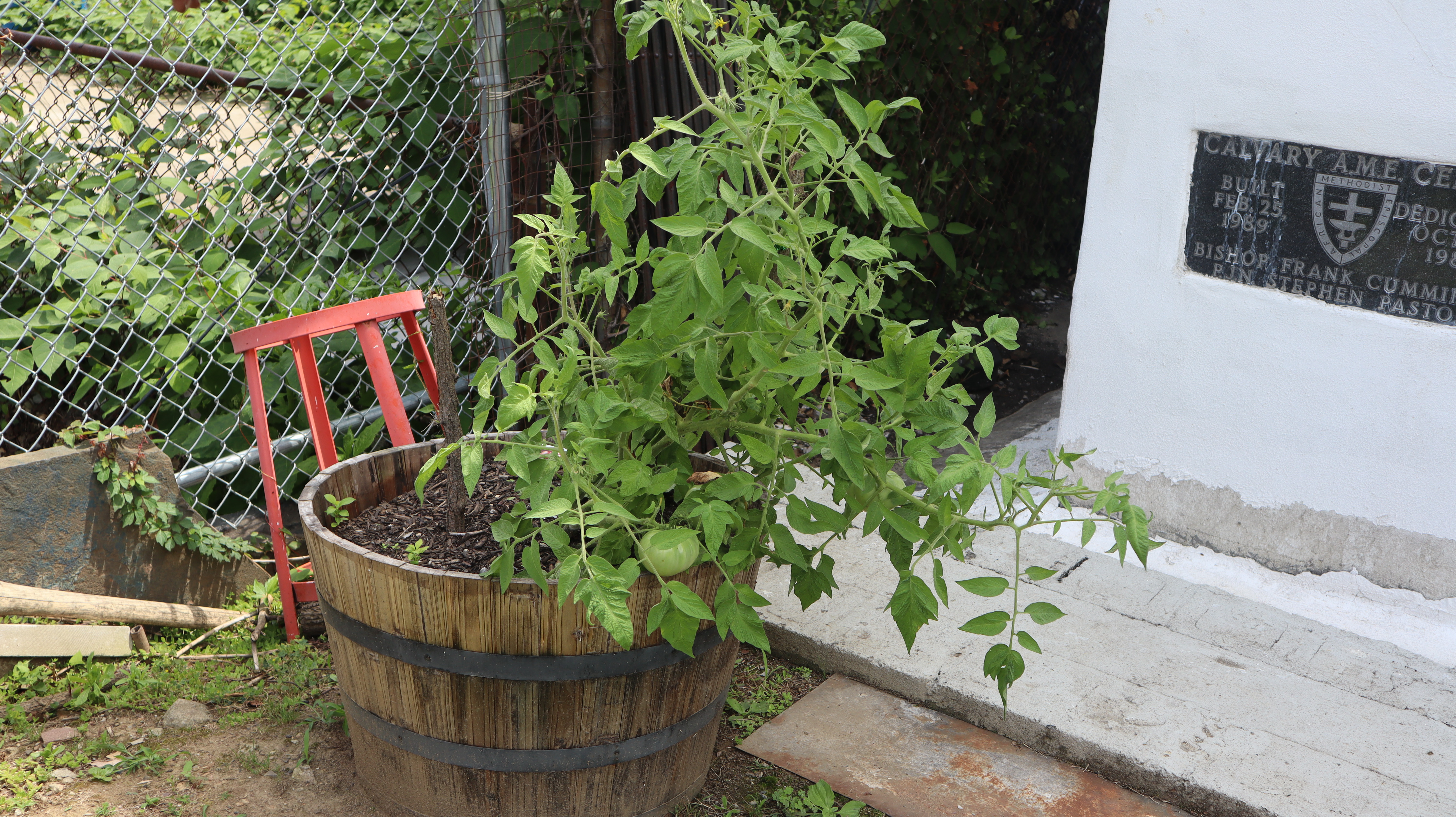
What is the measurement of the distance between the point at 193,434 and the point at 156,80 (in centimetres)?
284

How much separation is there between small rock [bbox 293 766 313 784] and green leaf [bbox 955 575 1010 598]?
61.2 inches

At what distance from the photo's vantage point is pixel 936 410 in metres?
1.92

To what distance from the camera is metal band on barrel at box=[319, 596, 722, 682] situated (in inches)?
75.4

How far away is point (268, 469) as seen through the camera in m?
2.74

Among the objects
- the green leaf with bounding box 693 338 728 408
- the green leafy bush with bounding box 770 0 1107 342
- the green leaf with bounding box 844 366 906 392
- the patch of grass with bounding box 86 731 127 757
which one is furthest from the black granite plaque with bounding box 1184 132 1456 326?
the patch of grass with bounding box 86 731 127 757

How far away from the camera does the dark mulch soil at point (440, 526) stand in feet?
7.04

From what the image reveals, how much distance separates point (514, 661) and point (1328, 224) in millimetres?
2477

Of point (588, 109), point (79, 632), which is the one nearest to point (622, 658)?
point (79, 632)

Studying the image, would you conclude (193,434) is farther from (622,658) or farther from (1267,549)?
(1267,549)

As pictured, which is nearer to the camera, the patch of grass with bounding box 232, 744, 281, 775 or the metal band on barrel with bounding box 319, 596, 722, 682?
the metal band on barrel with bounding box 319, 596, 722, 682

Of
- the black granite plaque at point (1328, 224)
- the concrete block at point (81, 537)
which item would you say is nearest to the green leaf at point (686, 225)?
the concrete block at point (81, 537)

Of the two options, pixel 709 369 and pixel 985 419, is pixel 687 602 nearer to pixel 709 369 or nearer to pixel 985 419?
pixel 709 369

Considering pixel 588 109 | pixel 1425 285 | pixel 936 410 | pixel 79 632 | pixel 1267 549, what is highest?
pixel 588 109

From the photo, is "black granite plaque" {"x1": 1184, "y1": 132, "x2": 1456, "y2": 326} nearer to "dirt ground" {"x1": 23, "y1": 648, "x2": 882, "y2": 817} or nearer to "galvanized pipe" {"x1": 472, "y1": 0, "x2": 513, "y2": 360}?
"dirt ground" {"x1": 23, "y1": 648, "x2": 882, "y2": 817}
